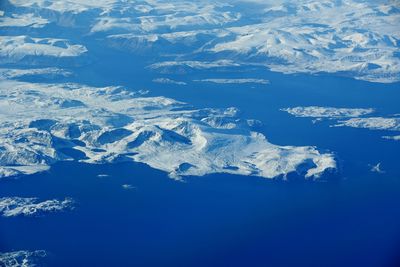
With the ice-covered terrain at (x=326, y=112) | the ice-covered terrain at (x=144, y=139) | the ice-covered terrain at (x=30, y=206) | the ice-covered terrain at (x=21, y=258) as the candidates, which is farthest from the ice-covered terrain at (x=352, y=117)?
the ice-covered terrain at (x=21, y=258)

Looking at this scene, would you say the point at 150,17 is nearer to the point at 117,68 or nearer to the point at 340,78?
the point at 117,68

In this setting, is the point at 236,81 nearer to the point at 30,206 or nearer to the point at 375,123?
the point at 375,123

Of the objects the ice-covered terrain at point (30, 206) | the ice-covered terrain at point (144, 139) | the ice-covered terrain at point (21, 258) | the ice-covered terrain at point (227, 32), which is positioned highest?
the ice-covered terrain at point (21, 258)

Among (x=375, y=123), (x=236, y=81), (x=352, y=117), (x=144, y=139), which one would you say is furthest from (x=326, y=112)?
(x=144, y=139)

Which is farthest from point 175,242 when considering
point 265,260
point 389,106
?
point 389,106

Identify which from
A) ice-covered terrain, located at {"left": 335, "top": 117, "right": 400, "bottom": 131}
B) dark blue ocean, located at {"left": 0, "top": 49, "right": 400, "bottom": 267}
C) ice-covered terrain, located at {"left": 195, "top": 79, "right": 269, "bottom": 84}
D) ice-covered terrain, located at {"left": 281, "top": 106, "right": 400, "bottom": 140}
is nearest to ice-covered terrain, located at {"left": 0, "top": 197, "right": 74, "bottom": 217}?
dark blue ocean, located at {"left": 0, "top": 49, "right": 400, "bottom": 267}

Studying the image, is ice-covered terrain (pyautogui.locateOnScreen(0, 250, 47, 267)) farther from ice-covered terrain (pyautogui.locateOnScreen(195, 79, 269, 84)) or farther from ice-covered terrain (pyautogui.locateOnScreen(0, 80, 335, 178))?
ice-covered terrain (pyautogui.locateOnScreen(195, 79, 269, 84))

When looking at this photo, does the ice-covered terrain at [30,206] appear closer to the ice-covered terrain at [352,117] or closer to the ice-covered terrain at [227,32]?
the ice-covered terrain at [352,117]
